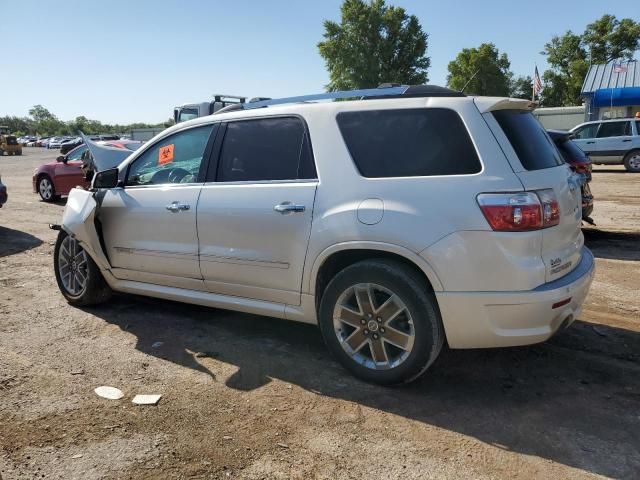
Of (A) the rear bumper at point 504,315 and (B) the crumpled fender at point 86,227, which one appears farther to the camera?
(B) the crumpled fender at point 86,227

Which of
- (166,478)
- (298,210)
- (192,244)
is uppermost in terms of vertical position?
(298,210)

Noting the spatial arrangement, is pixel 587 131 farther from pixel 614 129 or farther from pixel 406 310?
pixel 406 310

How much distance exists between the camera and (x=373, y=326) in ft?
11.8

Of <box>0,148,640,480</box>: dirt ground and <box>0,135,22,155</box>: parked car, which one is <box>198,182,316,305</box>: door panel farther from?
<box>0,135,22,155</box>: parked car

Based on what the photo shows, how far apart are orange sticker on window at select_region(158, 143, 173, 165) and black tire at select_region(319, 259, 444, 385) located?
77.3 inches

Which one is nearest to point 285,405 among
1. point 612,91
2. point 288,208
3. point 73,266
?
point 288,208

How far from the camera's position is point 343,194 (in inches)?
143

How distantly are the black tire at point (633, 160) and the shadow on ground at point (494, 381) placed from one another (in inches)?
658

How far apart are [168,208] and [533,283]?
282cm

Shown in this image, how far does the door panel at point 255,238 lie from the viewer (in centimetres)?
382

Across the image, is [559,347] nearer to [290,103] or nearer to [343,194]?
[343,194]

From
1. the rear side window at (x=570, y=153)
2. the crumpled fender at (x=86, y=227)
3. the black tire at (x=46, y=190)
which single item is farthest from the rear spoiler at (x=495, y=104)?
the black tire at (x=46, y=190)

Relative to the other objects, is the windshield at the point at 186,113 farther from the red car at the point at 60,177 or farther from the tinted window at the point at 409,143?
the tinted window at the point at 409,143

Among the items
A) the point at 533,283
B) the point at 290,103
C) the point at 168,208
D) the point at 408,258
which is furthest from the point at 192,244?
the point at 533,283
